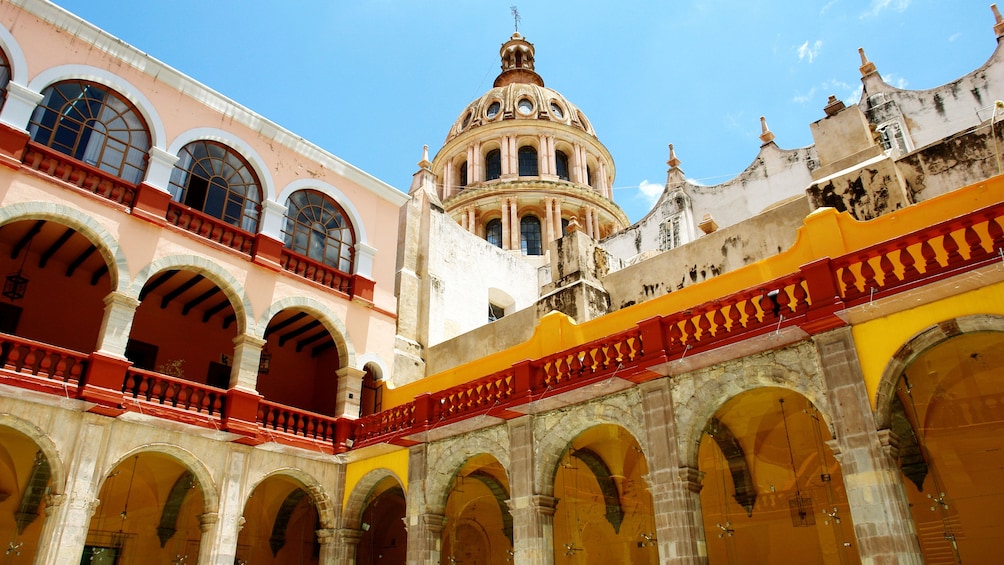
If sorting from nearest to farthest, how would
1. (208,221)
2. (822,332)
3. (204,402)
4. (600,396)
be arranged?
(822,332) < (600,396) < (204,402) < (208,221)

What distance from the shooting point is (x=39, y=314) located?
1439cm

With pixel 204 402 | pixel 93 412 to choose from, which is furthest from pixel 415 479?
pixel 93 412

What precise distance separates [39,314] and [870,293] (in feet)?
49.3

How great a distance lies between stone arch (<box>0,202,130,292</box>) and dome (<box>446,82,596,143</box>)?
2306 centimetres

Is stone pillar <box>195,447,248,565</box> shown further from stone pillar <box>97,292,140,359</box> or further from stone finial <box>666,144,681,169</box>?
stone finial <box>666,144,681,169</box>

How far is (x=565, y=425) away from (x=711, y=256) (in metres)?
5.36

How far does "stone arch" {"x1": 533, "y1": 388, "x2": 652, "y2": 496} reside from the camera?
11.6m

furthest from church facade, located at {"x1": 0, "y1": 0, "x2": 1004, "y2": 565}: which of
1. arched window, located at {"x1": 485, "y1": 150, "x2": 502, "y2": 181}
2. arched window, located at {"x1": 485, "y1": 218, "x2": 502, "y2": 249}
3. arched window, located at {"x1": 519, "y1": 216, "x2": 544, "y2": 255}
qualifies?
arched window, located at {"x1": 485, "y1": 150, "x2": 502, "y2": 181}

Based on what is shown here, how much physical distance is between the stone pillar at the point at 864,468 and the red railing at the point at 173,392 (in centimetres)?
1102

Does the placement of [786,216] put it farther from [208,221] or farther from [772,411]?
[208,221]

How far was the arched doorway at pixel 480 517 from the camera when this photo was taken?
15.5 meters

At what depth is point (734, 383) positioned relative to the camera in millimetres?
10398

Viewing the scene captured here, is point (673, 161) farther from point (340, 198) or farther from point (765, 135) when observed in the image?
point (340, 198)

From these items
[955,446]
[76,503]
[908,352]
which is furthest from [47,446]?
[955,446]
